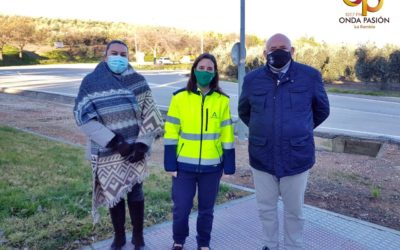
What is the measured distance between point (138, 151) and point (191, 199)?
0.62 m

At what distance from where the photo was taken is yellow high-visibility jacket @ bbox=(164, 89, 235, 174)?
10.8 feet

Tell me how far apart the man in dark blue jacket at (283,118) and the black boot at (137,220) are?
1.10 meters

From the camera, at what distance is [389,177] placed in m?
6.21

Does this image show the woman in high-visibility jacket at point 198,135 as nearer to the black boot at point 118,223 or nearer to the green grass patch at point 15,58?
the black boot at point 118,223

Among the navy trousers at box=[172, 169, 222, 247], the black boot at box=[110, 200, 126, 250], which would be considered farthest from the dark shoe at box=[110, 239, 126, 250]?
the navy trousers at box=[172, 169, 222, 247]

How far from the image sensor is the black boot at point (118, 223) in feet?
11.6

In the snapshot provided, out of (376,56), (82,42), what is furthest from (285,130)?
(82,42)

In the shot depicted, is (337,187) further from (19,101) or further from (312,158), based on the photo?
(19,101)

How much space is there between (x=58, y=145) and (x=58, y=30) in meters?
80.3

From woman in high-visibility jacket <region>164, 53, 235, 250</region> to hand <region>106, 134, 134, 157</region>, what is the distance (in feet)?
1.05

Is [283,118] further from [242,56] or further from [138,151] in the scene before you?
[242,56]

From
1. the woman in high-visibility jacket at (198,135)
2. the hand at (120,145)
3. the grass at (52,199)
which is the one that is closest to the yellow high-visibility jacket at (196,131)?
the woman in high-visibility jacket at (198,135)

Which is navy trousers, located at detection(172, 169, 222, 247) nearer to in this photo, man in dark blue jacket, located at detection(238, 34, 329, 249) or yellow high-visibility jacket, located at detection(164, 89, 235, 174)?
yellow high-visibility jacket, located at detection(164, 89, 235, 174)

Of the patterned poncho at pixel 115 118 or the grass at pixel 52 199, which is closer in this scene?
the patterned poncho at pixel 115 118
